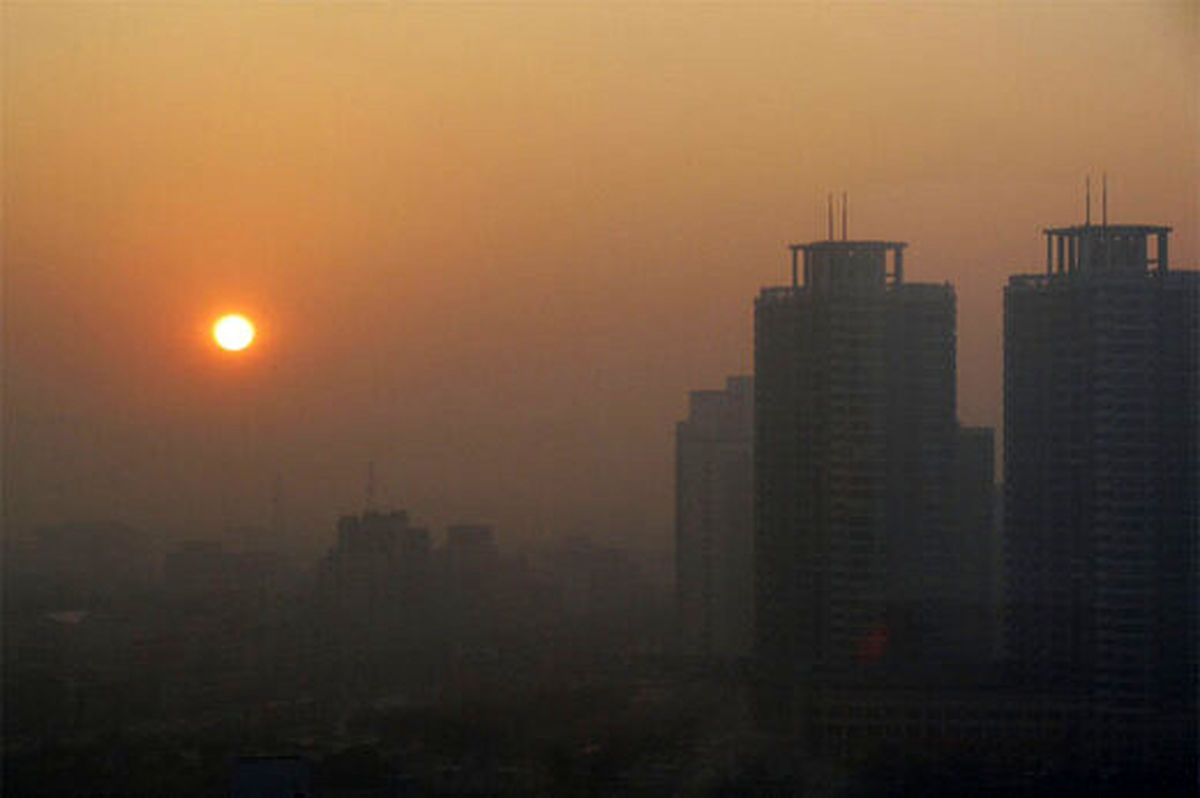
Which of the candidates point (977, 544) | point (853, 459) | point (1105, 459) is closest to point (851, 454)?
point (853, 459)

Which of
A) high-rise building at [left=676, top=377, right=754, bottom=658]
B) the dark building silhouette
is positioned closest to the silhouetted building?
the dark building silhouette

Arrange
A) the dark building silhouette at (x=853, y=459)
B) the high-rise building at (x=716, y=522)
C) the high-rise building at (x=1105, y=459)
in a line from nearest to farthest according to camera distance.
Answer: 1. the high-rise building at (x=716, y=522)
2. the high-rise building at (x=1105, y=459)
3. the dark building silhouette at (x=853, y=459)

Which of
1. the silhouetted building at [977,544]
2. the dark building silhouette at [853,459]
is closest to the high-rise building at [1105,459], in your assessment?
the silhouetted building at [977,544]

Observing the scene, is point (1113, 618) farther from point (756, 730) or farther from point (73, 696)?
point (73, 696)

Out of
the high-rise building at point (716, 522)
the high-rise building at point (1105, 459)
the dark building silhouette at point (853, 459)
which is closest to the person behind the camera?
the high-rise building at point (716, 522)

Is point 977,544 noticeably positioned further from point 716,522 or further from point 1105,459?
point 716,522

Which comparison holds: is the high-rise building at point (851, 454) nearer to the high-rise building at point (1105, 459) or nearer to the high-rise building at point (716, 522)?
the high-rise building at point (716, 522)
